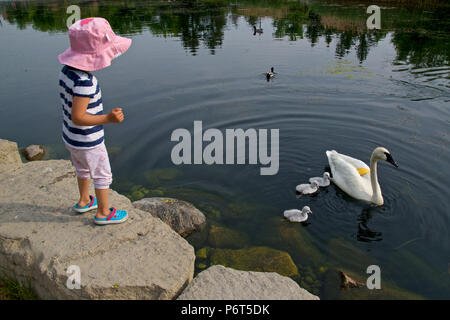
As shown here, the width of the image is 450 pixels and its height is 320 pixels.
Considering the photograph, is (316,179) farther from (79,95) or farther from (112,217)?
(79,95)

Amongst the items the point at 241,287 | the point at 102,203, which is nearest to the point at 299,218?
the point at 241,287

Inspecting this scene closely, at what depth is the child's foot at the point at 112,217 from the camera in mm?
4344

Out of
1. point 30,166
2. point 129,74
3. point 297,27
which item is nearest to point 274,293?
point 30,166

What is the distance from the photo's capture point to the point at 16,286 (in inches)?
160

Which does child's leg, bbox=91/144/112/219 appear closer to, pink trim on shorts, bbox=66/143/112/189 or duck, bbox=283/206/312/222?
pink trim on shorts, bbox=66/143/112/189

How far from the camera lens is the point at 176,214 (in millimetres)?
5781

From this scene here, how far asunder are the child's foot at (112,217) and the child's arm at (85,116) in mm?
1254

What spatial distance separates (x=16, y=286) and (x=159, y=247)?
1728mm

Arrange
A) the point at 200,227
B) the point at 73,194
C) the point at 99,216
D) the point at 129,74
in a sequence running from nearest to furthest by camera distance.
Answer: the point at 99,216
the point at 73,194
the point at 200,227
the point at 129,74

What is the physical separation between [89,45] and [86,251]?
7.61ft

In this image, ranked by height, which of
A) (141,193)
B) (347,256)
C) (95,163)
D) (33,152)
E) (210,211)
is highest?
(95,163)

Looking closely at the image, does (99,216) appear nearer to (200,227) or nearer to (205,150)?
(200,227)

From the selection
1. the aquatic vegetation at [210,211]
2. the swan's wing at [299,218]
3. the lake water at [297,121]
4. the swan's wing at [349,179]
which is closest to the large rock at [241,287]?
the lake water at [297,121]

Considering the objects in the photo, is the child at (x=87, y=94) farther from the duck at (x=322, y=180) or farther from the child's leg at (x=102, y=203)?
the duck at (x=322, y=180)
